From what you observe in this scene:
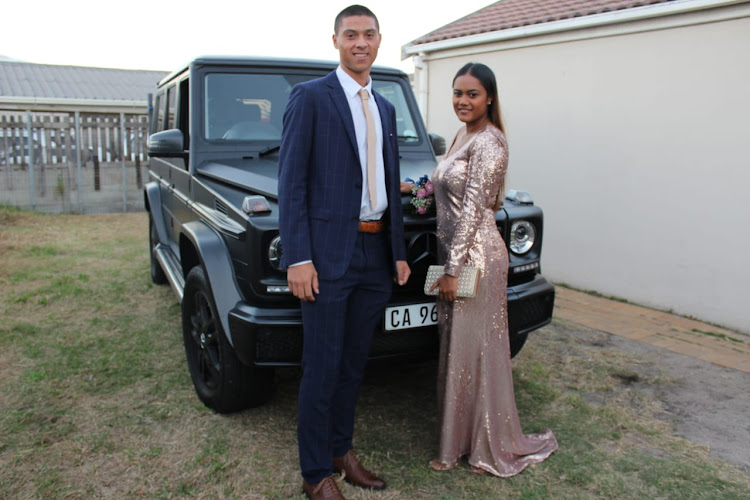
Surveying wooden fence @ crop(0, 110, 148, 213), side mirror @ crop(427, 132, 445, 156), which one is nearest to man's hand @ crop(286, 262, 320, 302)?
side mirror @ crop(427, 132, 445, 156)

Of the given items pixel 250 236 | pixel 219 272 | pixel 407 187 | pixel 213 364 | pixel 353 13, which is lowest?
pixel 213 364

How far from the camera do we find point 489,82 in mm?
2766

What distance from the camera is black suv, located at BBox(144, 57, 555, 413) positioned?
8.93ft

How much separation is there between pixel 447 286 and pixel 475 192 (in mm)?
442

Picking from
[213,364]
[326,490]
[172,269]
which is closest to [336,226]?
[326,490]

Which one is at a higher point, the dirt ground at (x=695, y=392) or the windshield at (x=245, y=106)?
the windshield at (x=245, y=106)

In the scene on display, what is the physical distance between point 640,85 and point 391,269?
4489 millimetres

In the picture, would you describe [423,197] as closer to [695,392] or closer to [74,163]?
[695,392]

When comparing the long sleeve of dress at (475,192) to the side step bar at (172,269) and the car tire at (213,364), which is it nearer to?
the car tire at (213,364)

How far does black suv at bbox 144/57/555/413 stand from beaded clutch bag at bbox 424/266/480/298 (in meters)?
0.21

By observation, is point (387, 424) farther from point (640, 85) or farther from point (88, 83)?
point (88, 83)

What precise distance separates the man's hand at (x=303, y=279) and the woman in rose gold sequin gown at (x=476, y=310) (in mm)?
677

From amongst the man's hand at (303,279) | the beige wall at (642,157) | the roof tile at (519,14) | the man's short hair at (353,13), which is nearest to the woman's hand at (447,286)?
the man's hand at (303,279)

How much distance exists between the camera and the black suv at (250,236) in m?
2.72
